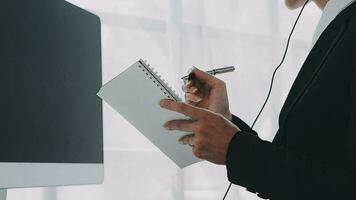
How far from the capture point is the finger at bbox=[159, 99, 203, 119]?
0.81 metres

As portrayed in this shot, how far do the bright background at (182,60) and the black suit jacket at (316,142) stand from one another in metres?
0.67

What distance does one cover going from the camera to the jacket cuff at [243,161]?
78cm

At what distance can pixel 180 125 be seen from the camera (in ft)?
2.78

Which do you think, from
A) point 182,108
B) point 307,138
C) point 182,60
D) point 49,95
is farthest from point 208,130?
→ point 182,60

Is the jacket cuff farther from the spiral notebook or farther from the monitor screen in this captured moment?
the monitor screen

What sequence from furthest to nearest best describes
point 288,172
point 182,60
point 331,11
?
1. point 182,60
2. point 331,11
3. point 288,172

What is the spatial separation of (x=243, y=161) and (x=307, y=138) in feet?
0.48

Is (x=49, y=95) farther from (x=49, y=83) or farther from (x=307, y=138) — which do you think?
(x=307, y=138)

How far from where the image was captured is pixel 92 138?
3.34 ft

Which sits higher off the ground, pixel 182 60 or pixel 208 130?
pixel 182 60

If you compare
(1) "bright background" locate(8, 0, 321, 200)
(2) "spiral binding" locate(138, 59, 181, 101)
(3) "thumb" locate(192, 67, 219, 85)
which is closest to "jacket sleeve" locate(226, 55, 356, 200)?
(2) "spiral binding" locate(138, 59, 181, 101)

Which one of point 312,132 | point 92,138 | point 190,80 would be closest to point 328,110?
point 312,132

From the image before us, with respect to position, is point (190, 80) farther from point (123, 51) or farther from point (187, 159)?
point (123, 51)

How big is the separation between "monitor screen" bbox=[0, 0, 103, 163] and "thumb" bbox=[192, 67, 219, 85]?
22cm
